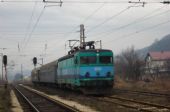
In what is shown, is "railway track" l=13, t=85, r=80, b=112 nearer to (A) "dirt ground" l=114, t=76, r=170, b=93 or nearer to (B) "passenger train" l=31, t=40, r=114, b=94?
(B) "passenger train" l=31, t=40, r=114, b=94

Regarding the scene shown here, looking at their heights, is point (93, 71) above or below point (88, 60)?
below

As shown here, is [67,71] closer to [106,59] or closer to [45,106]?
[106,59]

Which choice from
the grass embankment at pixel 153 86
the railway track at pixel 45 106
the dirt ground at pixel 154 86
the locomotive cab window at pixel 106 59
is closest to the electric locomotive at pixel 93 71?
the locomotive cab window at pixel 106 59

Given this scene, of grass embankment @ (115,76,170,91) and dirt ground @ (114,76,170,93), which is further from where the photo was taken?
grass embankment @ (115,76,170,91)

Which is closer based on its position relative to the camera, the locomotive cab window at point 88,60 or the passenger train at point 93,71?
the passenger train at point 93,71

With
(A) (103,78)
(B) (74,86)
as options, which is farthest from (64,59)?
(A) (103,78)

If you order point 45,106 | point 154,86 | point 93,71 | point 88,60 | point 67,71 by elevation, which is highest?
point 88,60

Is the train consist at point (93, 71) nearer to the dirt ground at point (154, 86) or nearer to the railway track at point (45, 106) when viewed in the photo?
the railway track at point (45, 106)

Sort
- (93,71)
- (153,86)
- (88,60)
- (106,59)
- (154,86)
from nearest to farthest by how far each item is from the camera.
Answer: (93,71)
(88,60)
(106,59)
(154,86)
(153,86)

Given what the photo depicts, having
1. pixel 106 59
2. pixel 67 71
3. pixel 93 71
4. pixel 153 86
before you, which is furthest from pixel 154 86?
A: pixel 93 71

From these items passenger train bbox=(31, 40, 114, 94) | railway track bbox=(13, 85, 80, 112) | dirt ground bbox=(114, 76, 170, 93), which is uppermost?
passenger train bbox=(31, 40, 114, 94)

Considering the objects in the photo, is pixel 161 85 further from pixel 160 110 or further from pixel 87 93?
pixel 160 110

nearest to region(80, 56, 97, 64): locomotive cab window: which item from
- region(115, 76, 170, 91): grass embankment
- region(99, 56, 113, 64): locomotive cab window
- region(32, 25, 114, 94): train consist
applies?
region(32, 25, 114, 94): train consist

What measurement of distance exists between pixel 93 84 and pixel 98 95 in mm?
2167
